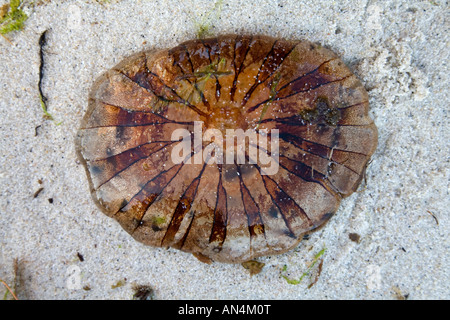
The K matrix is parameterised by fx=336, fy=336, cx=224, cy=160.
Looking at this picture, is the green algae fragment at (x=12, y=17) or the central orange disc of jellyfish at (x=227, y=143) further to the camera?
the green algae fragment at (x=12, y=17)

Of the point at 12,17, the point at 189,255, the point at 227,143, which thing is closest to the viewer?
the point at 227,143

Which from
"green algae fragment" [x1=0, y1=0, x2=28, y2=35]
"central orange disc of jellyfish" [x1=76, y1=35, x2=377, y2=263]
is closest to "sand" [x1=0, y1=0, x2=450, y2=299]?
"green algae fragment" [x1=0, y1=0, x2=28, y2=35]

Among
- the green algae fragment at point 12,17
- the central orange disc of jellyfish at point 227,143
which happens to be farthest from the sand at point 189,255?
the central orange disc of jellyfish at point 227,143

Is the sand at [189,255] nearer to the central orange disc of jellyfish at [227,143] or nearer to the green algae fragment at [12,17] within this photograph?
the green algae fragment at [12,17]

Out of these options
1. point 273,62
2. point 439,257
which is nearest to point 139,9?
point 273,62

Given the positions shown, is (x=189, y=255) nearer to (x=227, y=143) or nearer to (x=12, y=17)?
(x=227, y=143)

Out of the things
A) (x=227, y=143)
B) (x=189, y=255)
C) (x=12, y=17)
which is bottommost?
(x=189, y=255)

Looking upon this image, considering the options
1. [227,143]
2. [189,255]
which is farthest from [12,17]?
[189,255]

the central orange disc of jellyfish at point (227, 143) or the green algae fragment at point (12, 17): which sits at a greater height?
the green algae fragment at point (12, 17)

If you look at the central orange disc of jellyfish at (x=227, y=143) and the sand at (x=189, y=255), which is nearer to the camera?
the central orange disc of jellyfish at (x=227, y=143)
